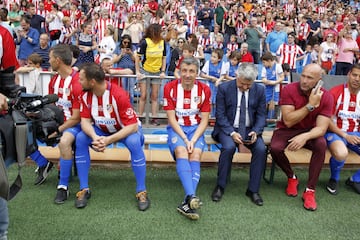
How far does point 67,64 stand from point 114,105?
0.80m

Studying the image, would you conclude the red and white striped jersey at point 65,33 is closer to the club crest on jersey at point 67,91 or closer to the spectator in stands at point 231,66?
the spectator in stands at point 231,66

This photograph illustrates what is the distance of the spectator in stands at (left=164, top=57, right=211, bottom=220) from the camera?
383cm

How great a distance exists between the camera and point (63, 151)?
3904 mm

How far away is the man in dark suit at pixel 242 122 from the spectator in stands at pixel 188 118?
190 mm

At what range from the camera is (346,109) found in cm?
439

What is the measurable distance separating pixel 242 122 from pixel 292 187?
0.83 meters

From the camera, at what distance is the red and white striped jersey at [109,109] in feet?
12.5

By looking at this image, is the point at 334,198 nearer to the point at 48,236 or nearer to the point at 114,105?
the point at 114,105

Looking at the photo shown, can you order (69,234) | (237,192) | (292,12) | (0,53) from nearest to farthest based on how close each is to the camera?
(0,53)
(69,234)
(237,192)
(292,12)

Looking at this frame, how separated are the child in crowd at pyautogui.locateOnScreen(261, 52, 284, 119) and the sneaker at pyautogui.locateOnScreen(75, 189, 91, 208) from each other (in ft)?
11.2

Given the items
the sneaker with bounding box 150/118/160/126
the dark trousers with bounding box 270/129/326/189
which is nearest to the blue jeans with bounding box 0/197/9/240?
the dark trousers with bounding box 270/129/326/189

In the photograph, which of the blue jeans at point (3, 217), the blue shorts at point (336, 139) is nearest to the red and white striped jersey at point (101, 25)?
the blue shorts at point (336, 139)

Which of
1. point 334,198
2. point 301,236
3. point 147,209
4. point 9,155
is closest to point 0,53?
point 9,155

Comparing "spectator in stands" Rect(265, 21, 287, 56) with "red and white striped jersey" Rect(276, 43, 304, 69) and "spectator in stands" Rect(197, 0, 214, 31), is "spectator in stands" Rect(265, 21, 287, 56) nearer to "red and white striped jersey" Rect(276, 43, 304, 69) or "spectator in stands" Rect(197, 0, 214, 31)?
"red and white striped jersey" Rect(276, 43, 304, 69)
